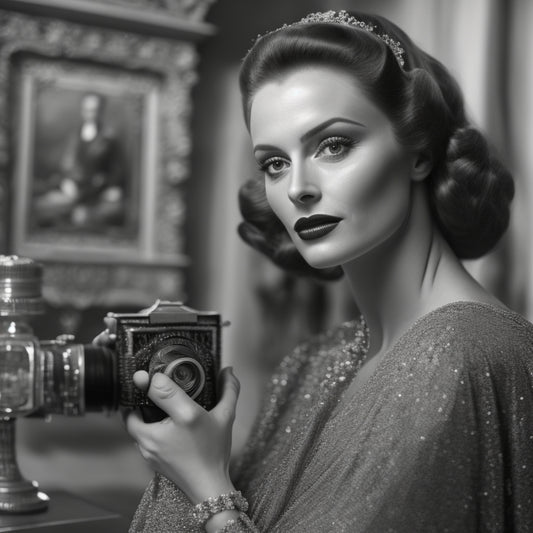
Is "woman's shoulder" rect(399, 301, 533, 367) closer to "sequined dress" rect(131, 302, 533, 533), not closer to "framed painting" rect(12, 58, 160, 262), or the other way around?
"sequined dress" rect(131, 302, 533, 533)

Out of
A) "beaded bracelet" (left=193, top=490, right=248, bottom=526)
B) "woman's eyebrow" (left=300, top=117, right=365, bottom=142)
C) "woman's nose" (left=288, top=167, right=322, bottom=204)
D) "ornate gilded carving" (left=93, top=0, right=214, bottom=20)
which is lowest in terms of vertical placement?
"beaded bracelet" (left=193, top=490, right=248, bottom=526)

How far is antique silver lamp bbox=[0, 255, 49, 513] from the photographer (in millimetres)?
1066

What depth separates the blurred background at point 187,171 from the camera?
2.45 metres

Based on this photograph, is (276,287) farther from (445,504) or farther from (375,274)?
(445,504)

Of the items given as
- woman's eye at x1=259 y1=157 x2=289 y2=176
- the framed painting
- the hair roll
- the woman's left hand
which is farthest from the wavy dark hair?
the framed painting

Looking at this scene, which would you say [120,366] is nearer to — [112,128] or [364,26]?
[364,26]

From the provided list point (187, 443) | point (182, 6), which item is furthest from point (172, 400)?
point (182, 6)

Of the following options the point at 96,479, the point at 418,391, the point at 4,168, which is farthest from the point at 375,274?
the point at 4,168

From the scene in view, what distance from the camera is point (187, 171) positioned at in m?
2.68

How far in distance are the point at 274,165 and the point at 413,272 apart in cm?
23

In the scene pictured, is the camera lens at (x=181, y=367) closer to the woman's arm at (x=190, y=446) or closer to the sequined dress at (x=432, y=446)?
the woman's arm at (x=190, y=446)

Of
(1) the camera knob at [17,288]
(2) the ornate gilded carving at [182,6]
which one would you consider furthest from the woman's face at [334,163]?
(2) the ornate gilded carving at [182,6]

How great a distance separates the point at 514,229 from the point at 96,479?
153 cm

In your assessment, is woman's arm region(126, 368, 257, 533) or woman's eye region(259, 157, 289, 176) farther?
woman's eye region(259, 157, 289, 176)
